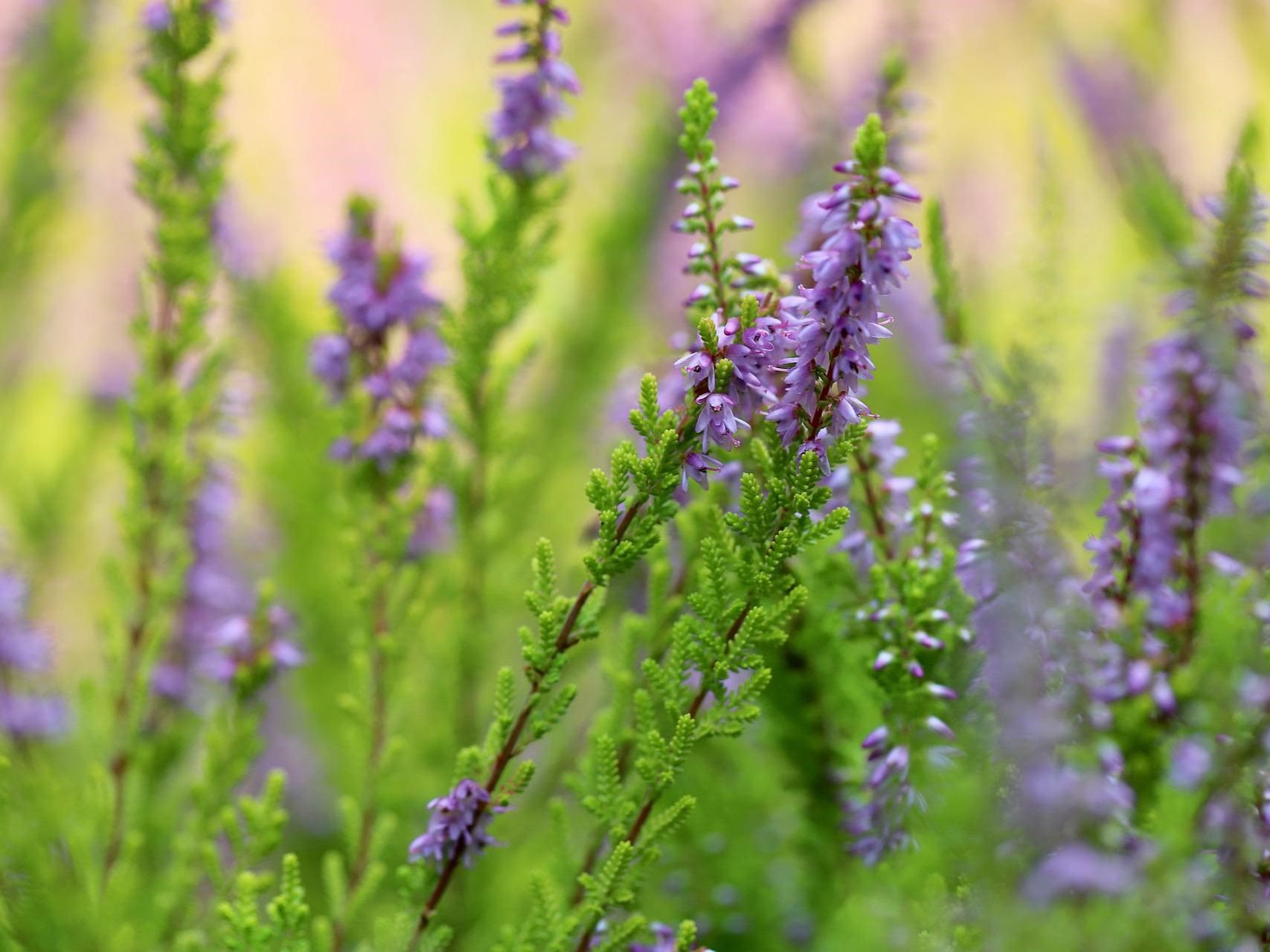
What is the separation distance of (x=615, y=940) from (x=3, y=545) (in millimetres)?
934

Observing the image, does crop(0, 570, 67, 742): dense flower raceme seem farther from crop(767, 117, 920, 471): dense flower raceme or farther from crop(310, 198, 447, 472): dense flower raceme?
crop(767, 117, 920, 471): dense flower raceme

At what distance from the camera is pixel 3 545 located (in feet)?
3.72

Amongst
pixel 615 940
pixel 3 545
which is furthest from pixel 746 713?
pixel 3 545

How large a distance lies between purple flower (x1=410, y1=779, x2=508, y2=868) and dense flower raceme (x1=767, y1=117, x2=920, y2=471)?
0.80ft

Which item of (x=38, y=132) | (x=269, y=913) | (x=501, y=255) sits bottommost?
(x=269, y=913)

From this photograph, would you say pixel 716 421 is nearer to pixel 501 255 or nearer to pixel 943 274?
pixel 943 274

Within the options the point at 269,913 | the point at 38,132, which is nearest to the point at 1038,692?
the point at 269,913

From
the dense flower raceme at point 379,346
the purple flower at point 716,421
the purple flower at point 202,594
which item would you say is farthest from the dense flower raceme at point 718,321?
the purple flower at point 202,594

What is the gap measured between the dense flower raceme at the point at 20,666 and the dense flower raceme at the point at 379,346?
1.17 ft

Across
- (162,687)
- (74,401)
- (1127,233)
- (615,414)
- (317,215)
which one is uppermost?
(317,215)

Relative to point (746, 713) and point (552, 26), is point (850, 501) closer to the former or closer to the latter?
point (746, 713)

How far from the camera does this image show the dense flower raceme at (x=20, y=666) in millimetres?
921

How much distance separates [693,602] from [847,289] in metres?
0.15

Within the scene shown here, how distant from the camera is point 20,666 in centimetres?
93
